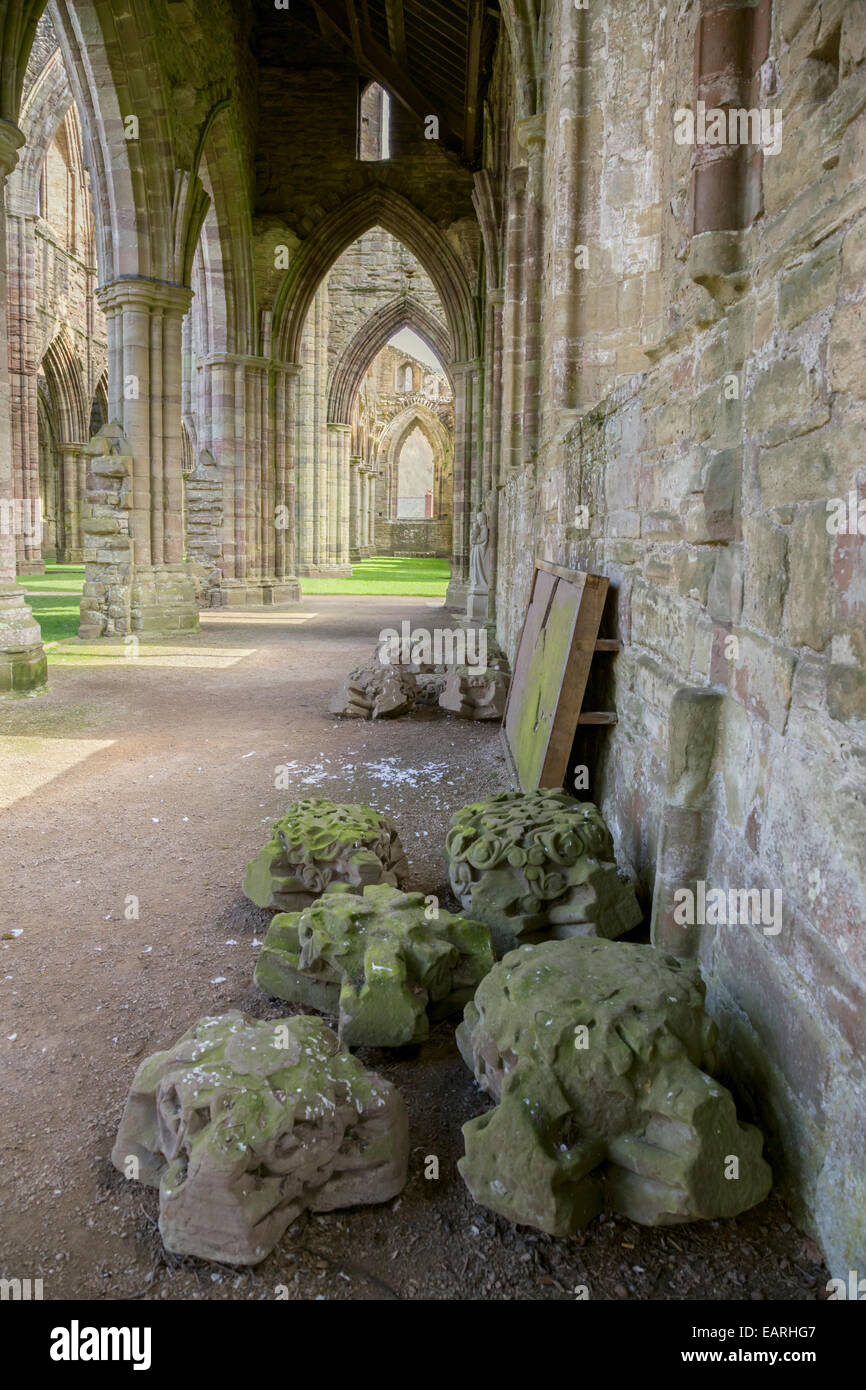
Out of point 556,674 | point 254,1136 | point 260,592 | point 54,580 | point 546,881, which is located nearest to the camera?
point 254,1136

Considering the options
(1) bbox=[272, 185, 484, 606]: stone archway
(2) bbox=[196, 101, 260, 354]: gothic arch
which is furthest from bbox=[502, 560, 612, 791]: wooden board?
(2) bbox=[196, 101, 260, 354]: gothic arch

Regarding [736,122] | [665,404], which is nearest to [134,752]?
[665,404]

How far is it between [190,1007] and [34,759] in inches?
140

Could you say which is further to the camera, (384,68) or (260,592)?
(260,592)

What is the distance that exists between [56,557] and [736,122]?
29671 mm

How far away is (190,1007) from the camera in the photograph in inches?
110

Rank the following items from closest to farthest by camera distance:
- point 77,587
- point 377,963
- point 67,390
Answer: point 377,963 < point 77,587 < point 67,390

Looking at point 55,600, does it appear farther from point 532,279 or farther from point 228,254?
point 532,279

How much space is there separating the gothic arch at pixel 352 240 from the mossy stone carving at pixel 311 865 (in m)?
16.3

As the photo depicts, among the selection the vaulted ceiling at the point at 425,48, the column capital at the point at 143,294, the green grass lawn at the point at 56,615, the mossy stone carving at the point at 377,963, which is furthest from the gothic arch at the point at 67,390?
the mossy stone carving at the point at 377,963

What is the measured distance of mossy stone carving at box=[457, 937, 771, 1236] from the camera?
1.83m

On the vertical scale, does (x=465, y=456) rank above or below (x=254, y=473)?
above

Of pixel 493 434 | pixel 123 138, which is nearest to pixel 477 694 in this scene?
pixel 493 434

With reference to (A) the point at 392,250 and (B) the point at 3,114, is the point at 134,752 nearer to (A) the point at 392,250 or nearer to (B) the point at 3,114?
(B) the point at 3,114
